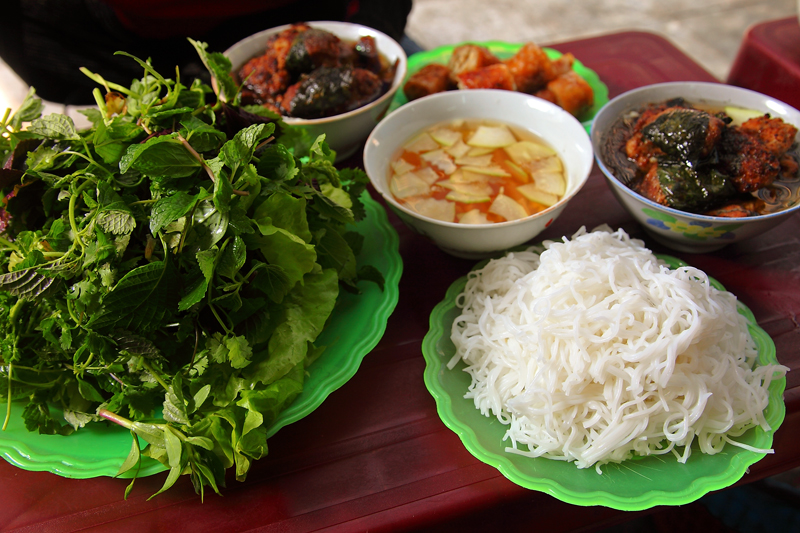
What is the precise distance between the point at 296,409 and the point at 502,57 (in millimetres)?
1719

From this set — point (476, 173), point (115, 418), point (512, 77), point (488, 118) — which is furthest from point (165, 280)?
point (512, 77)

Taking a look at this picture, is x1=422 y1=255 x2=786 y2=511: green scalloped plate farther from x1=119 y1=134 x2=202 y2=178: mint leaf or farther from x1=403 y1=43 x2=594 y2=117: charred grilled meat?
x1=403 y1=43 x2=594 y2=117: charred grilled meat

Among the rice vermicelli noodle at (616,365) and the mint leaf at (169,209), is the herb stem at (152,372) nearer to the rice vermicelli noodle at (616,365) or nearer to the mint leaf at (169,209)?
the mint leaf at (169,209)

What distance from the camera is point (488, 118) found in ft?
5.62

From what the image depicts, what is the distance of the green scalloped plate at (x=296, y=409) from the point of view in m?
1.08

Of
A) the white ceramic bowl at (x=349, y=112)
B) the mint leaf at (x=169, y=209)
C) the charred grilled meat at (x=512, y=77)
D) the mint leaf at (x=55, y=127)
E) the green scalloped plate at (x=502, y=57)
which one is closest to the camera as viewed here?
the mint leaf at (x=169, y=209)

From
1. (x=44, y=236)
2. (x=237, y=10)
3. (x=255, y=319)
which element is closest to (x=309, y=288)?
(x=255, y=319)

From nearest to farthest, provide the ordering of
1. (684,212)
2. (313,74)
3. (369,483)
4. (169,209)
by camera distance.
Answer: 1. (169,209)
2. (369,483)
3. (684,212)
4. (313,74)

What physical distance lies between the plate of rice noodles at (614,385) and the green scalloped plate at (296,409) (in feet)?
0.52

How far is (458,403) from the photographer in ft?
3.87

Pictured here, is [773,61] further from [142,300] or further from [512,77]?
[142,300]

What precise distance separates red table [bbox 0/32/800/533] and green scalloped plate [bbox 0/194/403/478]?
69 mm

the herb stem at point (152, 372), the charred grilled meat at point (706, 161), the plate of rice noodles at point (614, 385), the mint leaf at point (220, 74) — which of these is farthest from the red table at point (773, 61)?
the herb stem at point (152, 372)

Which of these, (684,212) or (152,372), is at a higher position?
(684,212)
